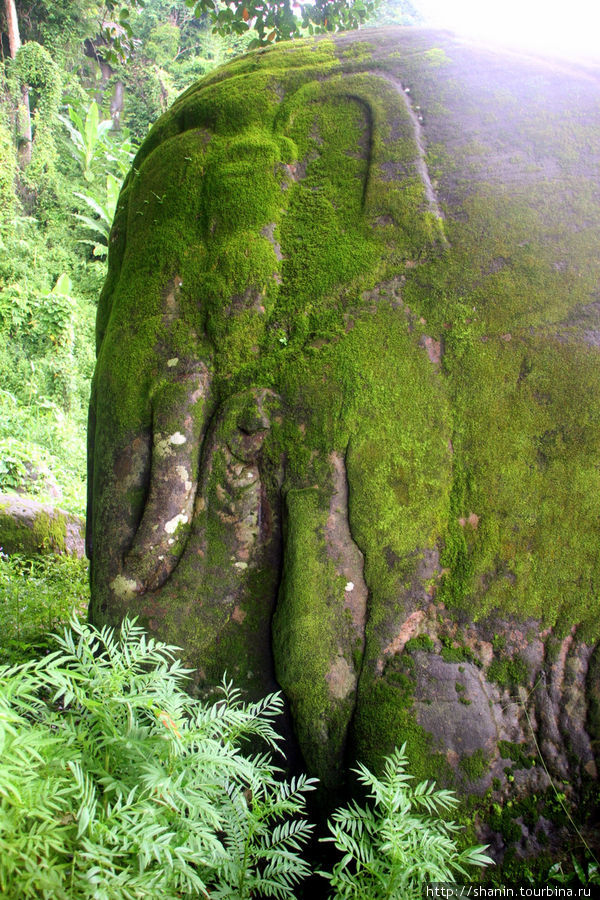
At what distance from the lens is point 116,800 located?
1409mm

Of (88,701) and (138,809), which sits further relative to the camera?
(88,701)

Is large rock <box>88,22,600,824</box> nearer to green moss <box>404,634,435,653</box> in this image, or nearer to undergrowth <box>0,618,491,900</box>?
green moss <box>404,634,435,653</box>

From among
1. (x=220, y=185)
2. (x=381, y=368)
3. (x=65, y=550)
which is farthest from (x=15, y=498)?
(x=381, y=368)

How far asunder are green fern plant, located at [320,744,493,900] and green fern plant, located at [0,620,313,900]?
0.19m

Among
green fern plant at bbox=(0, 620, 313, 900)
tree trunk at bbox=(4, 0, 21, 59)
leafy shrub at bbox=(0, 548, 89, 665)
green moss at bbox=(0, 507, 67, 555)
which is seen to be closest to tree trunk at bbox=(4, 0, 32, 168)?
tree trunk at bbox=(4, 0, 21, 59)

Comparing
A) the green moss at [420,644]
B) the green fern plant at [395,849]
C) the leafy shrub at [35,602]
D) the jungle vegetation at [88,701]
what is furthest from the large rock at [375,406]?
the leafy shrub at [35,602]

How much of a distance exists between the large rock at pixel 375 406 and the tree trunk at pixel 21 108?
41.1ft

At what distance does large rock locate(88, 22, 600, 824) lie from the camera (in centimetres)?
219

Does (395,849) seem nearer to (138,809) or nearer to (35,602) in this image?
(138,809)

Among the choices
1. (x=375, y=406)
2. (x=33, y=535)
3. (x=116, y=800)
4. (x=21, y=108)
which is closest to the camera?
(x=116, y=800)

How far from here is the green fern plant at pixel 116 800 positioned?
113 centimetres

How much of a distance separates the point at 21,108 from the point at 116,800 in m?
15.3

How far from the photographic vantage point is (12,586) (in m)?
4.05

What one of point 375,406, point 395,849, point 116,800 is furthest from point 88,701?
point 375,406
